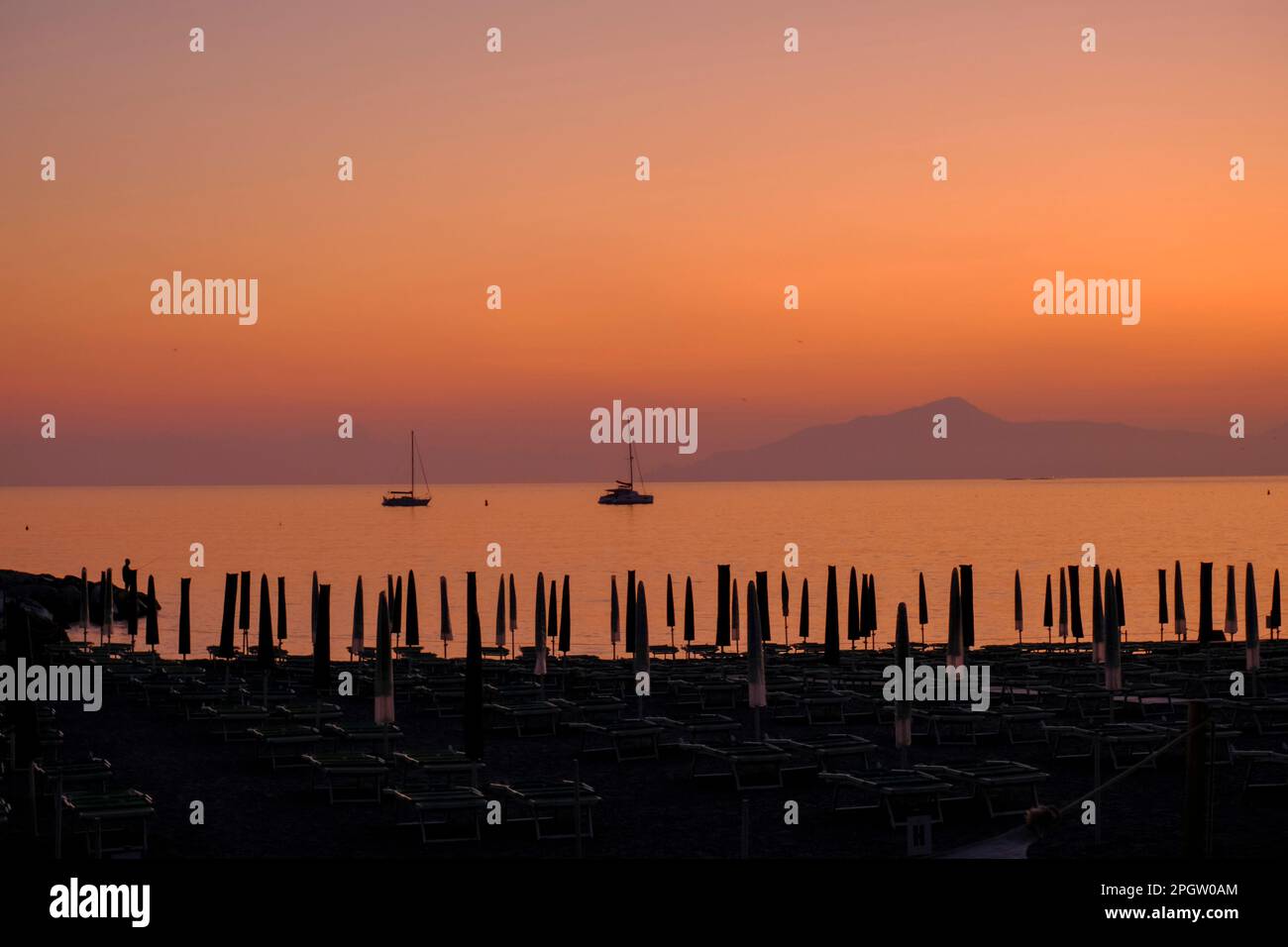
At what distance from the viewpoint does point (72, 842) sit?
13.2 meters

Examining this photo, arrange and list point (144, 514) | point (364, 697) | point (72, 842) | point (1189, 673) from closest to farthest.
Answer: point (72, 842) < point (1189, 673) < point (364, 697) < point (144, 514)

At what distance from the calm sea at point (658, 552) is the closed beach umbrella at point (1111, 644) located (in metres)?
31.8

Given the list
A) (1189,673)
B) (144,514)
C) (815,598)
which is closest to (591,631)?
(815,598)

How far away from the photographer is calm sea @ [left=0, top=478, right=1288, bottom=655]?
6419cm

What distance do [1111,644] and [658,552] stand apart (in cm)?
8867

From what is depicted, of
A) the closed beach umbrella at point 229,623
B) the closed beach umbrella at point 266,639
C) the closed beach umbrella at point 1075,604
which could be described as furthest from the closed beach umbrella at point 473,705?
the closed beach umbrella at point 1075,604

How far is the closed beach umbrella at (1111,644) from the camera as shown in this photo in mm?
18594

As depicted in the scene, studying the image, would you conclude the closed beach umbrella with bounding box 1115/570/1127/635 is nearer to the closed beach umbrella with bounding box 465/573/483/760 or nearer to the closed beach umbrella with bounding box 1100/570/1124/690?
the closed beach umbrella with bounding box 1100/570/1124/690

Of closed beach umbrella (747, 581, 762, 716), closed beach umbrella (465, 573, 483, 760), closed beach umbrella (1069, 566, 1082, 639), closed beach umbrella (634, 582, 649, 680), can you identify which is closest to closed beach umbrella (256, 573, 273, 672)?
closed beach umbrella (634, 582, 649, 680)

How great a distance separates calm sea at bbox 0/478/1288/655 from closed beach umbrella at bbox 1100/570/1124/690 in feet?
104

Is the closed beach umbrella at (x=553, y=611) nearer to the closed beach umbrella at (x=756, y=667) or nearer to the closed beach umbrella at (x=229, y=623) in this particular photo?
the closed beach umbrella at (x=229, y=623)
